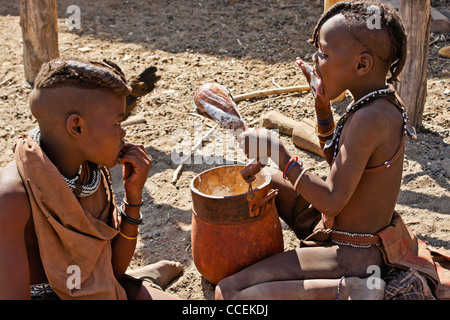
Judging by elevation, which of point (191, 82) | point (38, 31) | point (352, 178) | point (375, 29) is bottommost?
point (191, 82)

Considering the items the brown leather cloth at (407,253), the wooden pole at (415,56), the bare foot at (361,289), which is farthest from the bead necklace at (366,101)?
the wooden pole at (415,56)

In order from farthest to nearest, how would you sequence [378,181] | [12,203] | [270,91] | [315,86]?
[270,91] < [315,86] < [378,181] < [12,203]

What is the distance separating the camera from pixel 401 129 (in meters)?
2.41

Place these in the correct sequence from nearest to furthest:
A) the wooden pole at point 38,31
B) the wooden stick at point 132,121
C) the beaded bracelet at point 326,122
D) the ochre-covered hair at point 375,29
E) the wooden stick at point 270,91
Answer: the ochre-covered hair at point 375,29, the beaded bracelet at point 326,122, the wooden stick at point 132,121, the wooden stick at point 270,91, the wooden pole at point 38,31

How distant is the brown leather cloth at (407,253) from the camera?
249cm

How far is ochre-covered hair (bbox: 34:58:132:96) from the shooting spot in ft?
6.73

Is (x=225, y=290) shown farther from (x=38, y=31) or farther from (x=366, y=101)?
(x=38, y=31)

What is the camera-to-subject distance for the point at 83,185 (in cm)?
231

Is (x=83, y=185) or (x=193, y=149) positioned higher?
(x=83, y=185)

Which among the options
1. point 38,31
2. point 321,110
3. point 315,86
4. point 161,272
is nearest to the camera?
point 315,86

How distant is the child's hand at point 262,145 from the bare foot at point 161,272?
3.11ft

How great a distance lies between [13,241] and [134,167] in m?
0.62

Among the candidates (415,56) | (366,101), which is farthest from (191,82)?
(366,101)

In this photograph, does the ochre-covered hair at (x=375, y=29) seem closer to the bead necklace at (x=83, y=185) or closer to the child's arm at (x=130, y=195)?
the child's arm at (x=130, y=195)
